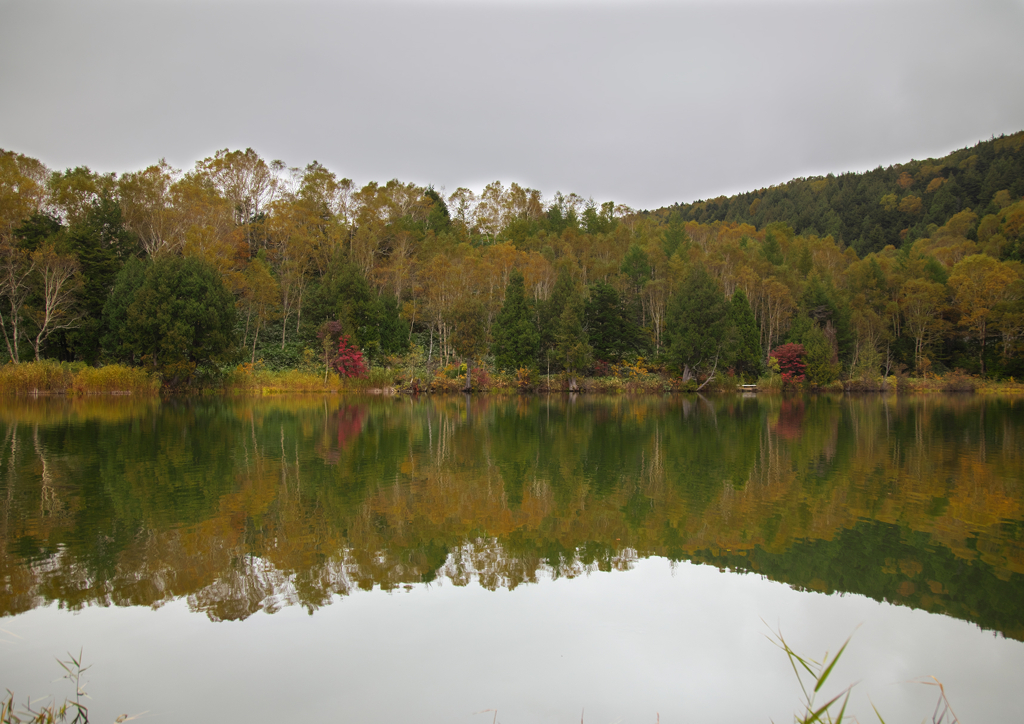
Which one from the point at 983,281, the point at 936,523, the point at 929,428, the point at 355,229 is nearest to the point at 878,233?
the point at 983,281

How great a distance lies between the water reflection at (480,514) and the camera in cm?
577

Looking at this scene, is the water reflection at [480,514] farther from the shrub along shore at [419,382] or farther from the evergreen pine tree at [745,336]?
the evergreen pine tree at [745,336]

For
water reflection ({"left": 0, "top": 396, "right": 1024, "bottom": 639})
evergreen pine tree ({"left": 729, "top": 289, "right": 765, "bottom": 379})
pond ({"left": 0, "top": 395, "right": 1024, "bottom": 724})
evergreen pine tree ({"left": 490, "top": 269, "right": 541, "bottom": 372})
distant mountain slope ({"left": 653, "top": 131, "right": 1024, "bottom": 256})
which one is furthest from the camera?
distant mountain slope ({"left": 653, "top": 131, "right": 1024, "bottom": 256})

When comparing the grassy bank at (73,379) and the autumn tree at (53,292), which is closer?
the grassy bank at (73,379)

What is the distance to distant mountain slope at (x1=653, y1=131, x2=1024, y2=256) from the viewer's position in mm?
86875

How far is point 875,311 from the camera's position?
54594 millimetres

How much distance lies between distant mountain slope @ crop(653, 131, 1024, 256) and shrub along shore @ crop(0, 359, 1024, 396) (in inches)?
1665

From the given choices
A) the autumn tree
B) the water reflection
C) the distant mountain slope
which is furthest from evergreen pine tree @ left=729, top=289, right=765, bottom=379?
the autumn tree

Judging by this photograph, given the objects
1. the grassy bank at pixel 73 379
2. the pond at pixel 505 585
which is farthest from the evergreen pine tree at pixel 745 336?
the grassy bank at pixel 73 379

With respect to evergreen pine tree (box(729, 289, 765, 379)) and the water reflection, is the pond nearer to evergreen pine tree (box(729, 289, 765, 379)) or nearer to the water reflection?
the water reflection

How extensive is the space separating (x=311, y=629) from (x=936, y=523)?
25.4ft

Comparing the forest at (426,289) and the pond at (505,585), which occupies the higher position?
the forest at (426,289)

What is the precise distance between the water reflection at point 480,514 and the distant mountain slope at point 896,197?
7587cm

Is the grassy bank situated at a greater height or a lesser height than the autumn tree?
lesser
